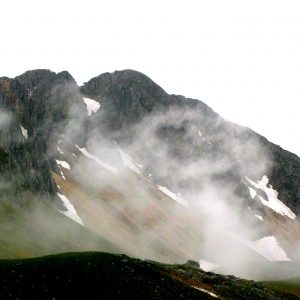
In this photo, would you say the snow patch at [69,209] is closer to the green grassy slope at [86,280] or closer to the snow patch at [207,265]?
the snow patch at [207,265]

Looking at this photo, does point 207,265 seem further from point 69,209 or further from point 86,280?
point 86,280

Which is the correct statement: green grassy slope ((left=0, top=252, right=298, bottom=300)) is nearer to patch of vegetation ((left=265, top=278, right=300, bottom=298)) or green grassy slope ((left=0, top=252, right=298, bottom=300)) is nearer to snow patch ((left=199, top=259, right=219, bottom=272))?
patch of vegetation ((left=265, top=278, right=300, bottom=298))

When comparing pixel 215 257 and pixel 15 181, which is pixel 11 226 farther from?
pixel 215 257

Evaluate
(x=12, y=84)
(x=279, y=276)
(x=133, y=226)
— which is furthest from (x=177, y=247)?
(x=12, y=84)

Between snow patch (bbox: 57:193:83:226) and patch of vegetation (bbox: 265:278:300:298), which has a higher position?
patch of vegetation (bbox: 265:278:300:298)

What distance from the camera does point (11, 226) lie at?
9375cm

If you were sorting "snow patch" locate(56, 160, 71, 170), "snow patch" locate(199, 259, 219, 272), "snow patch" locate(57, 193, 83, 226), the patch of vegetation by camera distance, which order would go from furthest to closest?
"snow patch" locate(56, 160, 71, 170), "snow patch" locate(199, 259, 219, 272), "snow patch" locate(57, 193, 83, 226), the patch of vegetation

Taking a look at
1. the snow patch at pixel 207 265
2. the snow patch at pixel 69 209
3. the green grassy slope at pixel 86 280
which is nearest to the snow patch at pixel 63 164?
the snow patch at pixel 69 209

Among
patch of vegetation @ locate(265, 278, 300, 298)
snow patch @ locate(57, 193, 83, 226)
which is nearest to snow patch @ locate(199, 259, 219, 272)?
snow patch @ locate(57, 193, 83, 226)

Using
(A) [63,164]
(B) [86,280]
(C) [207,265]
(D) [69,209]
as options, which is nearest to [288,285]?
(C) [207,265]

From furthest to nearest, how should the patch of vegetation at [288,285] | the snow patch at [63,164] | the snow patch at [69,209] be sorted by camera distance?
the snow patch at [63,164] → the snow patch at [69,209] → the patch of vegetation at [288,285]

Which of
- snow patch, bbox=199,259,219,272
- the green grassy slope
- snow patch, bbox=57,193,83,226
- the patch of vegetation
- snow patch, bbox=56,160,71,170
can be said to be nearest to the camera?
the green grassy slope

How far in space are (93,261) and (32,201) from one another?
265ft

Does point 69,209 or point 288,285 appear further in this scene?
point 69,209
